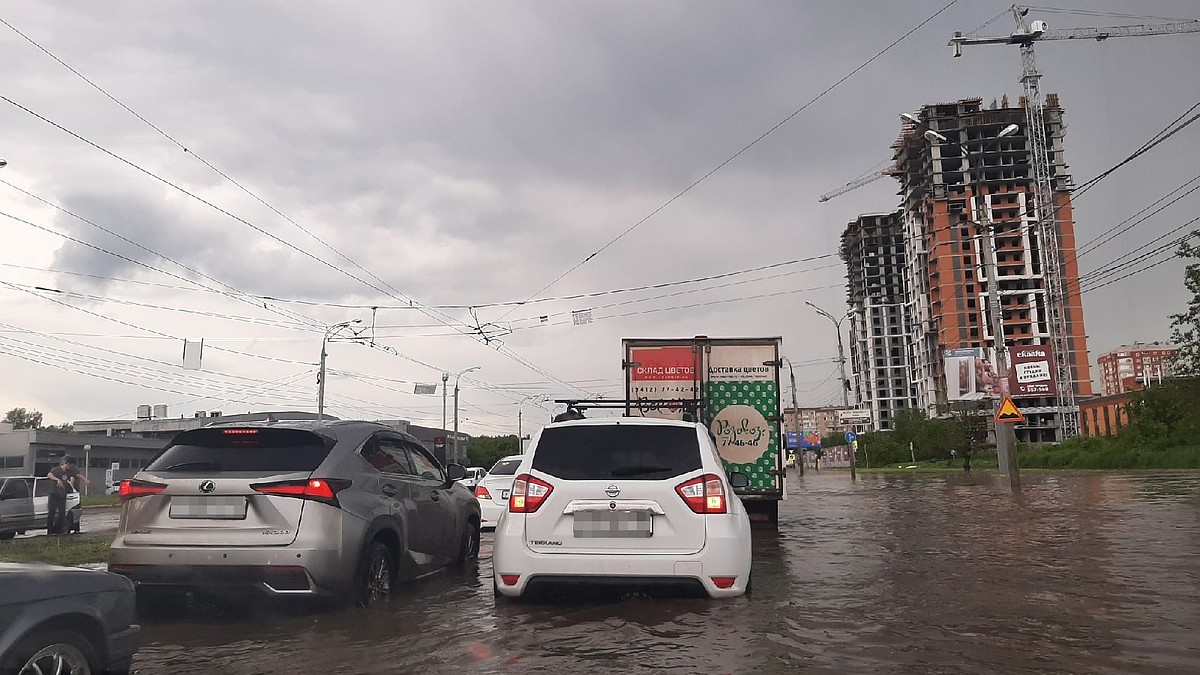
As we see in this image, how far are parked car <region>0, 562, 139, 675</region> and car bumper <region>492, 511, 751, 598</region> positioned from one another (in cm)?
274

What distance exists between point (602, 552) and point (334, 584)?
201 cm

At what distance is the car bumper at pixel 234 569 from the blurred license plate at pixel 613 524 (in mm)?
1910

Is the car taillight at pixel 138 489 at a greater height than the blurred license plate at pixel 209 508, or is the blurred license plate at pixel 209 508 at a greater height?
the car taillight at pixel 138 489

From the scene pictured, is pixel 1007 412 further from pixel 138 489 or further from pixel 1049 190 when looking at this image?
pixel 1049 190

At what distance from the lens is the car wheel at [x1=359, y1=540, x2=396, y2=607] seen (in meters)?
7.24

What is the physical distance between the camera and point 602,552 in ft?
22.0

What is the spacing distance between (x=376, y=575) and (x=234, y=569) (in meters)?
1.28

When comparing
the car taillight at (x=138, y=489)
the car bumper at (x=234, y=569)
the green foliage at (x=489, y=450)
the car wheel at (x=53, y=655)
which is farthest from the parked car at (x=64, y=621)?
the green foliage at (x=489, y=450)

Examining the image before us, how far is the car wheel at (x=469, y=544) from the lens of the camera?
33.1 feet

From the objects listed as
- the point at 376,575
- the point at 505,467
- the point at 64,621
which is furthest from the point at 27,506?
the point at 64,621

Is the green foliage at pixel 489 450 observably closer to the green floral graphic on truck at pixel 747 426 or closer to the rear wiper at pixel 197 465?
the green floral graphic on truck at pixel 747 426

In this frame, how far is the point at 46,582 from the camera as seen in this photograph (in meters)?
4.25

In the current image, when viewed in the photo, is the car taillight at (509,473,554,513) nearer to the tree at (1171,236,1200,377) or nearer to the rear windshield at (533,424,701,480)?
the rear windshield at (533,424,701,480)

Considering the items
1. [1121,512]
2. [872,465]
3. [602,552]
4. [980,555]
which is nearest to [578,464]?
[602,552]
